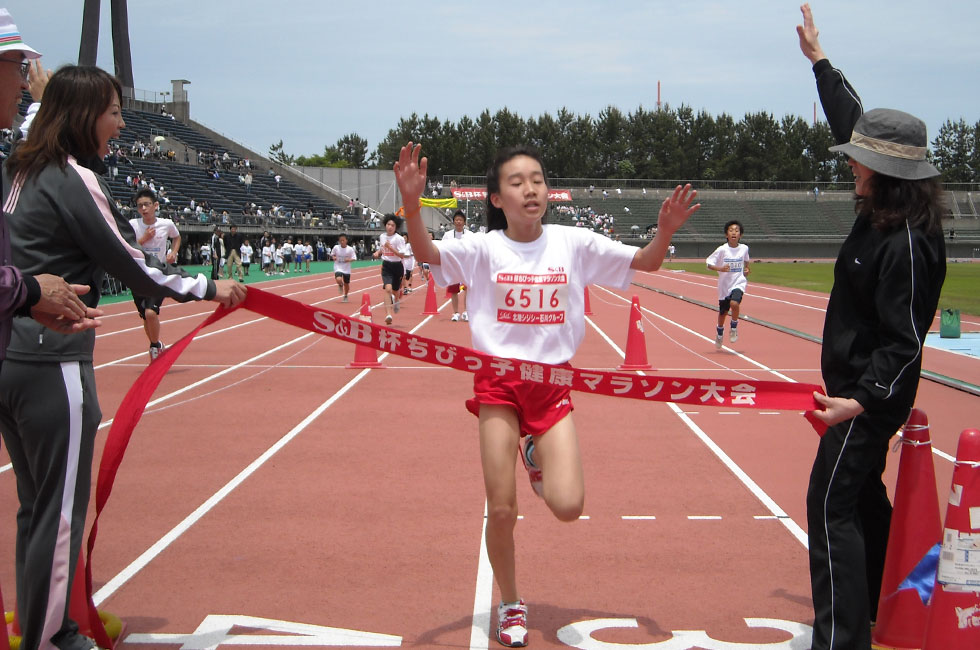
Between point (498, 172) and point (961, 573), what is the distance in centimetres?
259

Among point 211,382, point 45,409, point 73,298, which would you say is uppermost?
point 73,298

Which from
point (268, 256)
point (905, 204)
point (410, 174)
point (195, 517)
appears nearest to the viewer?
point (905, 204)

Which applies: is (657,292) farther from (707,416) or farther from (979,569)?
(979,569)

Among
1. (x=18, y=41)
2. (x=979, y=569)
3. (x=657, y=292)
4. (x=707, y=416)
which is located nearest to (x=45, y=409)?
(x=18, y=41)

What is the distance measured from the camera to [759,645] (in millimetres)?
3838

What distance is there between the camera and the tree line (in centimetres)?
10694

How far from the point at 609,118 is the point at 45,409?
11255cm

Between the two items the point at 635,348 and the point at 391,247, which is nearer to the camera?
the point at 635,348

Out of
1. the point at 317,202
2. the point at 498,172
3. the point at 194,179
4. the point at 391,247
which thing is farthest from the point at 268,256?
the point at 498,172

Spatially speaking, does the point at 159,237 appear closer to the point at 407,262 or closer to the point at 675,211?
the point at 675,211

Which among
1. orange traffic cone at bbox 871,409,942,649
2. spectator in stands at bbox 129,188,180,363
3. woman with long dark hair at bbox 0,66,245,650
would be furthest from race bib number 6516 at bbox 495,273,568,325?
spectator in stands at bbox 129,188,180,363

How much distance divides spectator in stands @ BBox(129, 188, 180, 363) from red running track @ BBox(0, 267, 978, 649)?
2.54ft

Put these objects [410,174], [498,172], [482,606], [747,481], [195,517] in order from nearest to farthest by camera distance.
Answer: [410,174], [498,172], [482,606], [195,517], [747,481]

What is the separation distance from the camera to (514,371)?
3801mm
